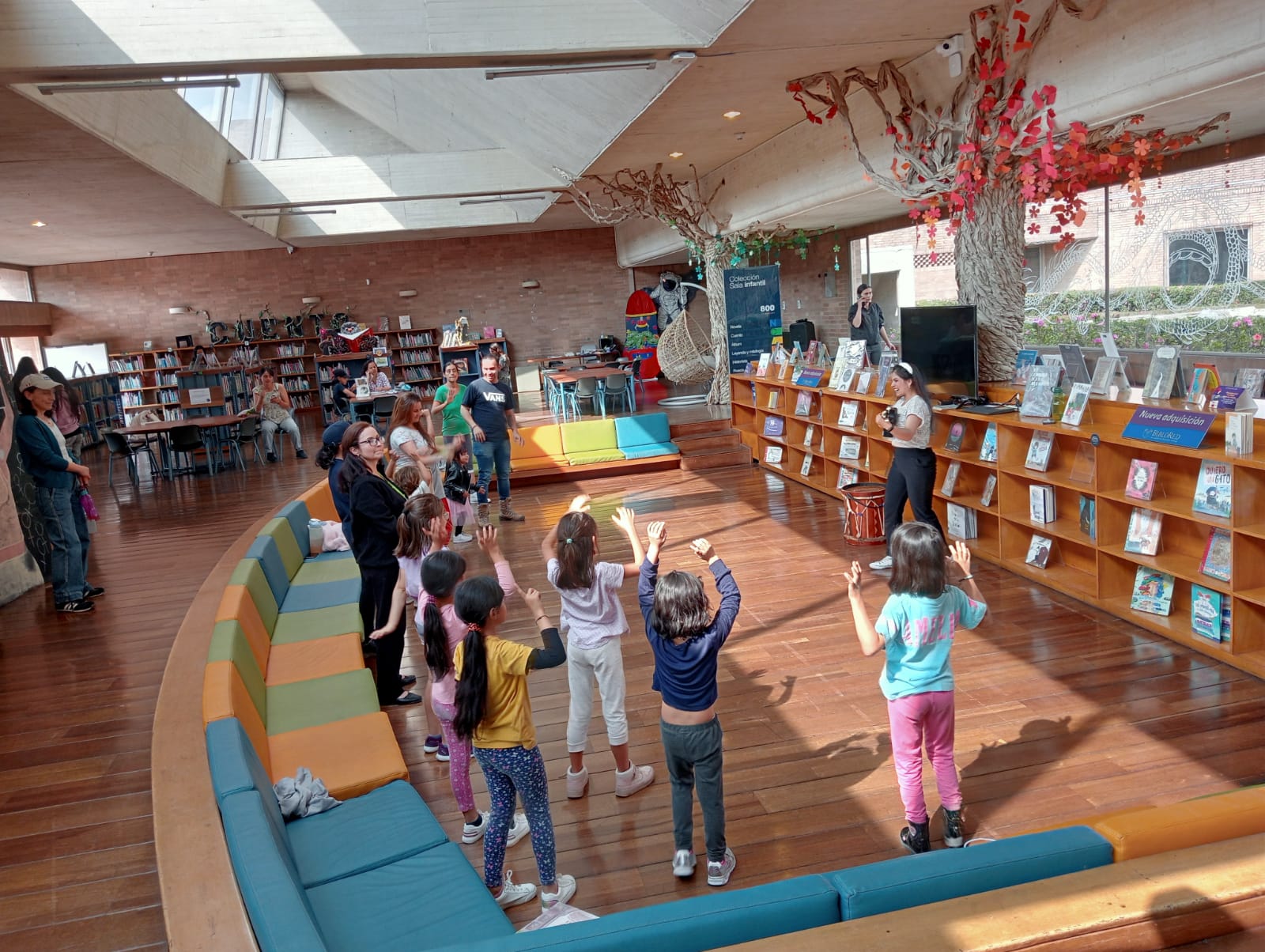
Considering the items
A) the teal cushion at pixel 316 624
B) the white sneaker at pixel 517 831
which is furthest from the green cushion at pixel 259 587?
the white sneaker at pixel 517 831

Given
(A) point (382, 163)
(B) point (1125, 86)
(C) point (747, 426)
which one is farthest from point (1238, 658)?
(A) point (382, 163)

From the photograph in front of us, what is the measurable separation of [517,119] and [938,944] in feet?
36.5

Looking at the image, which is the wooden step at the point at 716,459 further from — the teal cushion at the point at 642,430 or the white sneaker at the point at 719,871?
the white sneaker at the point at 719,871

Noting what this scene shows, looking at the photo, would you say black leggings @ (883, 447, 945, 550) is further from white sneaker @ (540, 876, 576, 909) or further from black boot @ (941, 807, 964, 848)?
white sneaker @ (540, 876, 576, 909)

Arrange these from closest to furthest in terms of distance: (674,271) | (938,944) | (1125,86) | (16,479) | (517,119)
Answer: (938,944), (1125,86), (16,479), (517,119), (674,271)

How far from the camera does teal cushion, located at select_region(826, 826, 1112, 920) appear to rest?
208 cm

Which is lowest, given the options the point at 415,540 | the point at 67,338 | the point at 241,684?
the point at 241,684

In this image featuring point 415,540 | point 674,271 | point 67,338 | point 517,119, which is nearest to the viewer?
point 415,540

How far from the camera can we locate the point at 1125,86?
18.5 ft

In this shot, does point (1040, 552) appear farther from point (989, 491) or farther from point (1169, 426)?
point (1169, 426)

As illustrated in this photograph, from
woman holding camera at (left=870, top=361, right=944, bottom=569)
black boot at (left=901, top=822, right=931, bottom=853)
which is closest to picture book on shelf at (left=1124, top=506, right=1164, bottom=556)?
woman holding camera at (left=870, top=361, right=944, bottom=569)

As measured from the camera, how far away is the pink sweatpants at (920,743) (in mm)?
3252

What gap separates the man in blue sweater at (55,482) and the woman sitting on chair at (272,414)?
6.97 metres

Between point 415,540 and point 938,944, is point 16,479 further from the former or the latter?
point 938,944
